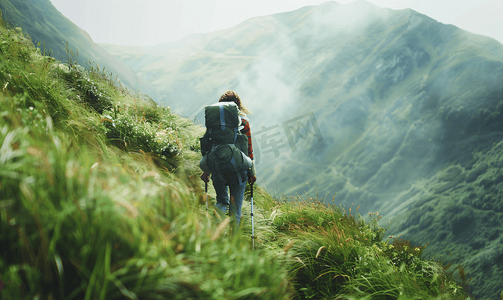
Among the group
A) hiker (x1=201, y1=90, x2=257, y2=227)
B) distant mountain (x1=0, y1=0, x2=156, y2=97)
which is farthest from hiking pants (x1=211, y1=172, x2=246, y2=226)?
distant mountain (x1=0, y1=0, x2=156, y2=97)

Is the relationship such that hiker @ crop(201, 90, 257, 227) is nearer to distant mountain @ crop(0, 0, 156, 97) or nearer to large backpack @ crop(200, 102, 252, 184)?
large backpack @ crop(200, 102, 252, 184)

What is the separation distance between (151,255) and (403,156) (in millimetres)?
184010

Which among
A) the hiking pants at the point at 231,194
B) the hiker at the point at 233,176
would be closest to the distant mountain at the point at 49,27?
the hiker at the point at 233,176

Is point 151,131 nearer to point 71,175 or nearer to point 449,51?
point 71,175

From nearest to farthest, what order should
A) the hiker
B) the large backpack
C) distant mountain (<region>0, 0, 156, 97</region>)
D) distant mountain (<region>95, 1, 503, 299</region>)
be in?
the large backpack < the hiker < distant mountain (<region>0, 0, 156, 97</region>) < distant mountain (<region>95, 1, 503, 299</region>)

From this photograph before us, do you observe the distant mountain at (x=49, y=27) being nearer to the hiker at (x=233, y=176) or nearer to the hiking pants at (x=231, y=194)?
the hiker at (x=233, y=176)

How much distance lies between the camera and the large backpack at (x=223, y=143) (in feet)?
11.8

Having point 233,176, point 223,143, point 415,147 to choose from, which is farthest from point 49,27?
point 415,147

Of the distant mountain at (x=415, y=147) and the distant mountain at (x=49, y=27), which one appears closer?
the distant mountain at (x=49, y=27)

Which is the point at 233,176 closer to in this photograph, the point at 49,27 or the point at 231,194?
the point at 231,194

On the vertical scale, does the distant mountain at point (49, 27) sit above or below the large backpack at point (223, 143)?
above

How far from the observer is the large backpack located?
3595 mm

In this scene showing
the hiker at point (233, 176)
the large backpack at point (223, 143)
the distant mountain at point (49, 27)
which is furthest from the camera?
the distant mountain at point (49, 27)

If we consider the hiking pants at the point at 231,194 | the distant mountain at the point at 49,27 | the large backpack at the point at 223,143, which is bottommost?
the hiking pants at the point at 231,194
